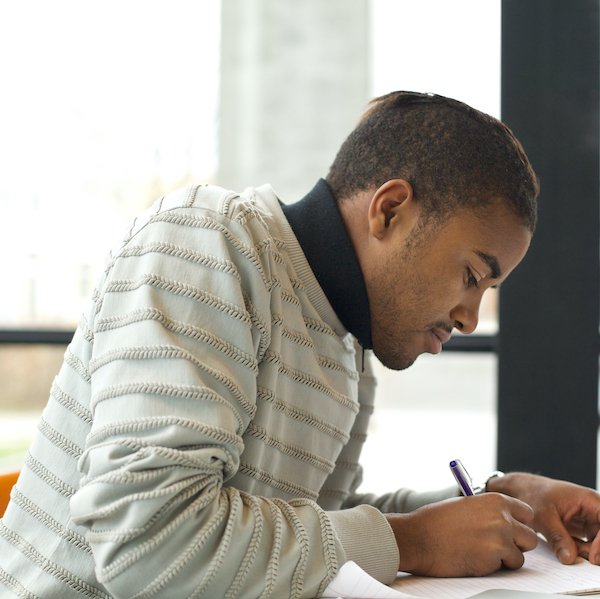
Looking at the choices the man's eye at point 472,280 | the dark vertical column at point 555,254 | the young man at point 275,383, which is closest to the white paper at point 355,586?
the young man at point 275,383

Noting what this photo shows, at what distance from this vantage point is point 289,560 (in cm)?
73

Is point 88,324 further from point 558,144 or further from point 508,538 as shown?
point 558,144

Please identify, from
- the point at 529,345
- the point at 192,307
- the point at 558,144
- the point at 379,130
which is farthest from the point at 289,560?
the point at 558,144

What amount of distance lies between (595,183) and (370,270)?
1.29 m

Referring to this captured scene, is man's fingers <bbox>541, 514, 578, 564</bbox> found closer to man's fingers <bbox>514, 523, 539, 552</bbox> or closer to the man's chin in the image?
man's fingers <bbox>514, 523, 539, 552</bbox>

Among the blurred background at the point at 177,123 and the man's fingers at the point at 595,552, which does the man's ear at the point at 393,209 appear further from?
the blurred background at the point at 177,123

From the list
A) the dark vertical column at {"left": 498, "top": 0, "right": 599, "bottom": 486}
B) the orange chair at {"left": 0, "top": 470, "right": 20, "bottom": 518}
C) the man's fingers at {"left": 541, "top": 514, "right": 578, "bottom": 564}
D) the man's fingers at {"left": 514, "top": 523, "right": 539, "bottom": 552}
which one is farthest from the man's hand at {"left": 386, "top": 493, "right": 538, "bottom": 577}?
the dark vertical column at {"left": 498, "top": 0, "right": 599, "bottom": 486}

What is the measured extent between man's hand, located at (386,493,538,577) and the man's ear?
43cm

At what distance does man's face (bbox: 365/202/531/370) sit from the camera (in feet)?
3.29

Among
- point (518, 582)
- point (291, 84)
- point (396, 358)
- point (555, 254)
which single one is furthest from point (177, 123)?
point (518, 582)

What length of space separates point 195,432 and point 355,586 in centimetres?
27

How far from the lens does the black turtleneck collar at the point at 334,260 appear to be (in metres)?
1.04

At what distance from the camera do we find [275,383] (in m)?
0.91

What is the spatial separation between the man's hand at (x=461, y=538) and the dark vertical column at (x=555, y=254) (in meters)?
1.22
